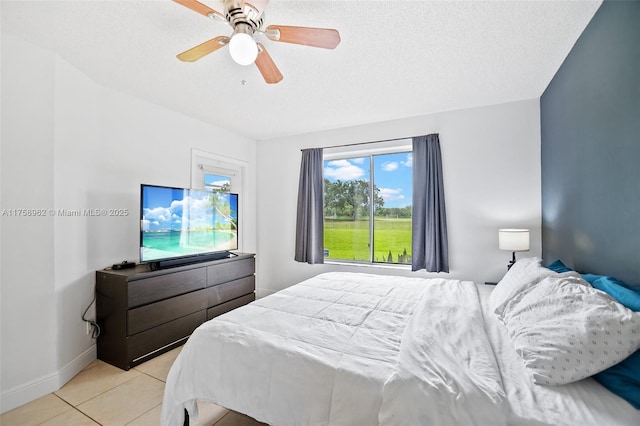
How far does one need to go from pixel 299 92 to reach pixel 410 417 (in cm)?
274

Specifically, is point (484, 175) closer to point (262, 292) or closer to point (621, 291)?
point (621, 291)

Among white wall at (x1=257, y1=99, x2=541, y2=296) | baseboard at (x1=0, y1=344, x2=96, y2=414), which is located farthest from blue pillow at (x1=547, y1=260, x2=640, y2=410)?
baseboard at (x1=0, y1=344, x2=96, y2=414)

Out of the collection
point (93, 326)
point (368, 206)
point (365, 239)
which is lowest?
point (93, 326)

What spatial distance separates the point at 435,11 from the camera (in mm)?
1681

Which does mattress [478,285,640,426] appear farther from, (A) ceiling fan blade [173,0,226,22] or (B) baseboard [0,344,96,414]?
(B) baseboard [0,344,96,414]

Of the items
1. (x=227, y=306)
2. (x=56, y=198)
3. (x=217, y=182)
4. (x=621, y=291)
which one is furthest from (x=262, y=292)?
(x=621, y=291)

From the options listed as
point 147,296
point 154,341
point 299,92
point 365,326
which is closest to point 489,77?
point 299,92

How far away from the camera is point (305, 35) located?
5.03ft

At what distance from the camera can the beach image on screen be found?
2.65 meters

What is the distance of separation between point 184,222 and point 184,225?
1.3 inches

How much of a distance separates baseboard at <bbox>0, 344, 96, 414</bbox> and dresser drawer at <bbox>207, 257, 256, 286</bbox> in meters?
1.22

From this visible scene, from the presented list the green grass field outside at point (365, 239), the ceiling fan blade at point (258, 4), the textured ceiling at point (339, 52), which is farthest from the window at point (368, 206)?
the ceiling fan blade at point (258, 4)

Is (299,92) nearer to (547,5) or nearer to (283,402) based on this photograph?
(547,5)

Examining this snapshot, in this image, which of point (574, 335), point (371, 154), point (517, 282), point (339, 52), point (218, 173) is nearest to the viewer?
point (574, 335)
